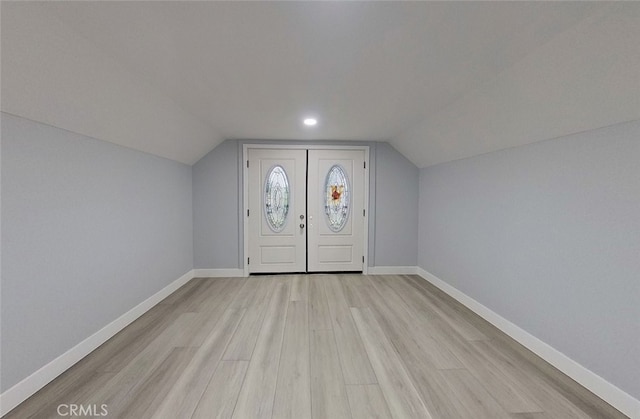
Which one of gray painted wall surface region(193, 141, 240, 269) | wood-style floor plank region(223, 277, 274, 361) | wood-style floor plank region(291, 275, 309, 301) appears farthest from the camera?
gray painted wall surface region(193, 141, 240, 269)

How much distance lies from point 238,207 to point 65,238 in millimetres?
2453

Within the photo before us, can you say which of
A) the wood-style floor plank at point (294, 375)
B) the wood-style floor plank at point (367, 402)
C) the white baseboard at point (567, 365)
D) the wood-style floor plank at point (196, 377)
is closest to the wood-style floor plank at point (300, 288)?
the wood-style floor plank at point (294, 375)

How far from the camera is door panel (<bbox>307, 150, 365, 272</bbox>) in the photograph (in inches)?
179

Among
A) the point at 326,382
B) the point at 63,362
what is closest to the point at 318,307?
the point at 326,382

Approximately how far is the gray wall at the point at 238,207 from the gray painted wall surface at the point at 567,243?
54.4 inches

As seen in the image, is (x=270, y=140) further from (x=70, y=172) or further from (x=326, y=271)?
(x=70, y=172)

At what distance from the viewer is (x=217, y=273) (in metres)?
4.42

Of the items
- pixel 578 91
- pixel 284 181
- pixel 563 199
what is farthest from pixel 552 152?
pixel 284 181

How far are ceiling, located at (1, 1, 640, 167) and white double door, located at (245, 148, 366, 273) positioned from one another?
175 cm

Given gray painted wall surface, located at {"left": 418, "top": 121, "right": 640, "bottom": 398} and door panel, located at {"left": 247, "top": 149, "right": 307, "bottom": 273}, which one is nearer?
gray painted wall surface, located at {"left": 418, "top": 121, "right": 640, "bottom": 398}

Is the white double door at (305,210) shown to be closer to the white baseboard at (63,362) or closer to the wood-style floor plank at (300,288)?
the wood-style floor plank at (300,288)

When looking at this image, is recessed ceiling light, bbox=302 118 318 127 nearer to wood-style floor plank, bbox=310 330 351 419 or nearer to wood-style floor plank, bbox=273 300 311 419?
wood-style floor plank, bbox=273 300 311 419

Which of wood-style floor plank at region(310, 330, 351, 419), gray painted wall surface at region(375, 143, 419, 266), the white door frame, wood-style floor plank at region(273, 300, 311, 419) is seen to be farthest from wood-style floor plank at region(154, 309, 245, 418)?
gray painted wall surface at region(375, 143, 419, 266)

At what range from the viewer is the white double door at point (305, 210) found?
449cm
